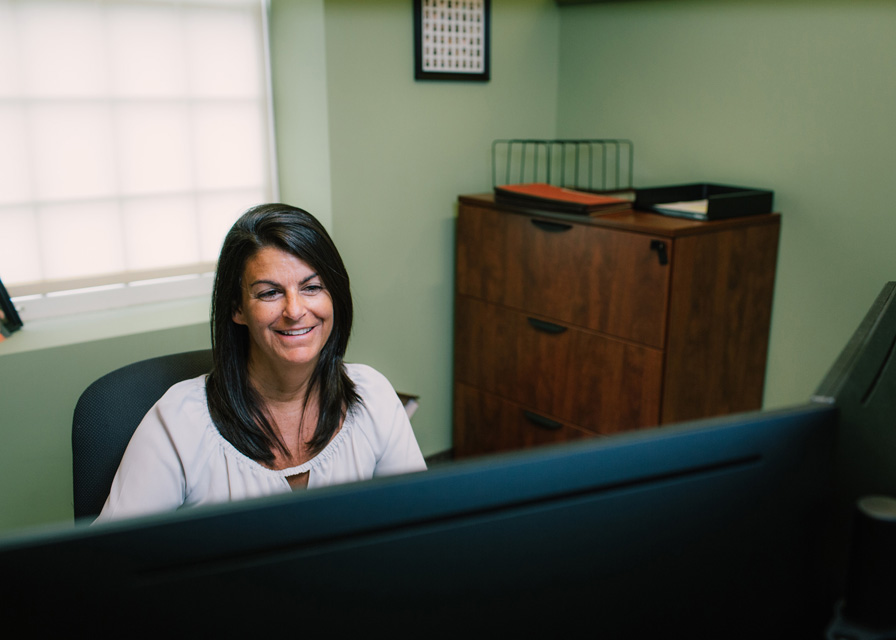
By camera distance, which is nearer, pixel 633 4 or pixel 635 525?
pixel 635 525

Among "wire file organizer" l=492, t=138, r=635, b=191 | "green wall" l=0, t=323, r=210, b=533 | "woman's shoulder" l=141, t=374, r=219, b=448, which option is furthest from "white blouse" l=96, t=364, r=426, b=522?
"wire file organizer" l=492, t=138, r=635, b=191

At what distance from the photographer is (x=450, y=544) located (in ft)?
1.86

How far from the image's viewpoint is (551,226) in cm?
257

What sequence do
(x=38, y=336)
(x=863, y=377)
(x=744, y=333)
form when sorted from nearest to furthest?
(x=863, y=377)
(x=38, y=336)
(x=744, y=333)

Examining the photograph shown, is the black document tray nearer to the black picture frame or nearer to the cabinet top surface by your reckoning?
the cabinet top surface

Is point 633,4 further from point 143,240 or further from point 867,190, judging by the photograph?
point 143,240

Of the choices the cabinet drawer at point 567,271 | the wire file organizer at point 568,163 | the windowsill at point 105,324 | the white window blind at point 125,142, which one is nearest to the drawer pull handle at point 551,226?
the cabinet drawer at point 567,271

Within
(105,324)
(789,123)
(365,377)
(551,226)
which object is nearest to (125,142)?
(105,324)

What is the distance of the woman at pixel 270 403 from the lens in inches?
51.9

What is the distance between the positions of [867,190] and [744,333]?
525mm

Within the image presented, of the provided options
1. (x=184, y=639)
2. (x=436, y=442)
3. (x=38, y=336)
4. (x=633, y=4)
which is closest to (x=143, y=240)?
(x=38, y=336)

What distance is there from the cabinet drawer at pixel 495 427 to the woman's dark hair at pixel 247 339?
135cm

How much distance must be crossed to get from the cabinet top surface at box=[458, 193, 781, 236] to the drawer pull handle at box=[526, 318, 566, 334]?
0.34 metres

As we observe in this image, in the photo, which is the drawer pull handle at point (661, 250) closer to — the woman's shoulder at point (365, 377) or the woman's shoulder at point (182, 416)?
the woman's shoulder at point (365, 377)
